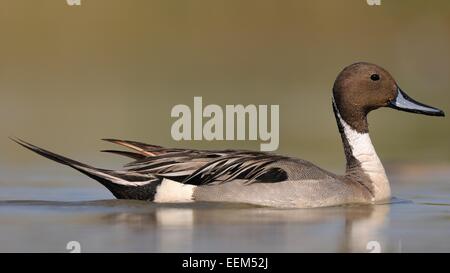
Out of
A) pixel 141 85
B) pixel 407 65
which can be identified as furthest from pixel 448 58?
pixel 141 85

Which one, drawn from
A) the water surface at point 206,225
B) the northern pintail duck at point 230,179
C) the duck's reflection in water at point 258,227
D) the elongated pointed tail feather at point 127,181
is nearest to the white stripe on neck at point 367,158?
the northern pintail duck at point 230,179

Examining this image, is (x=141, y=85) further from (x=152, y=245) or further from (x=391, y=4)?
(x=152, y=245)

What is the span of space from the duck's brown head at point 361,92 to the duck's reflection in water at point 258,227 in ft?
2.66

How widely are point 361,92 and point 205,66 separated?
562cm

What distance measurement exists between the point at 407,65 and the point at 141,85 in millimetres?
2909

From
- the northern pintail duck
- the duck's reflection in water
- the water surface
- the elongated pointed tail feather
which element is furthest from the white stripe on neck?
the elongated pointed tail feather

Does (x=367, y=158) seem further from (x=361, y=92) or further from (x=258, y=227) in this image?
(x=258, y=227)

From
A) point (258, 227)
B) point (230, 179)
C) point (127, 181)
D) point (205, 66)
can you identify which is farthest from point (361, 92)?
point (205, 66)

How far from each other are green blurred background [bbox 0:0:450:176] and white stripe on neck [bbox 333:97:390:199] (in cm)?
186

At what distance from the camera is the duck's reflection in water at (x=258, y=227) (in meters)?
7.81

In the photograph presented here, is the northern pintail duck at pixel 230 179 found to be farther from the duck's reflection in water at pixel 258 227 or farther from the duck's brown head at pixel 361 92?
the duck's brown head at pixel 361 92

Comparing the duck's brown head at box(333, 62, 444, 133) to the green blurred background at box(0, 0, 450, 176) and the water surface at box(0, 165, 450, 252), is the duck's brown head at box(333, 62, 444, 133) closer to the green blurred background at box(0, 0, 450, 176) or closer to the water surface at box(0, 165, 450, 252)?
the water surface at box(0, 165, 450, 252)

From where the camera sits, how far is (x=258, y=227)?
840cm

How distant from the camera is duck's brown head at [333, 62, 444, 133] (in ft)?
32.8
